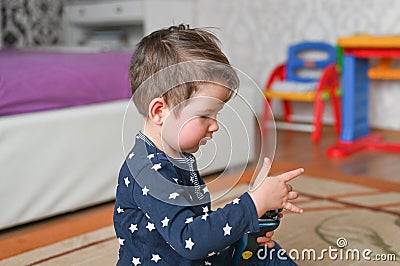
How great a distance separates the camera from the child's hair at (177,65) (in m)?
0.96

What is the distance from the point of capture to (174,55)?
990mm

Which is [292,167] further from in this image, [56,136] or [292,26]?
[292,26]

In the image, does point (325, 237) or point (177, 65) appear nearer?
point (177, 65)

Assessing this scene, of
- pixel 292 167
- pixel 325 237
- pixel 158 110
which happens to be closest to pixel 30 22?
pixel 292 167

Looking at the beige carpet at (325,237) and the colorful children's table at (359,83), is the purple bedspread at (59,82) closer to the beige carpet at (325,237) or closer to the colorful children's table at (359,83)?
the beige carpet at (325,237)

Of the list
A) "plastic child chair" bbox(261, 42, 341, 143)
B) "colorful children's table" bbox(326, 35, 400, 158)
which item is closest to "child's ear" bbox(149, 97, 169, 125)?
"colorful children's table" bbox(326, 35, 400, 158)

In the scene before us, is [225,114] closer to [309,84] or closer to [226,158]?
[226,158]

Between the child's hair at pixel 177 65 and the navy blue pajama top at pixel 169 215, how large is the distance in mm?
105

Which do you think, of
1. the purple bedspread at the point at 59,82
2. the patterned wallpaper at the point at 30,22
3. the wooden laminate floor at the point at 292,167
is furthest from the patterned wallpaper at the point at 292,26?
the purple bedspread at the point at 59,82

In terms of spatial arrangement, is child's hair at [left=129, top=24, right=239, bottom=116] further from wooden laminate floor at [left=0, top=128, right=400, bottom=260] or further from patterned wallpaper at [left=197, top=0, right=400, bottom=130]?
patterned wallpaper at [left=197, top=0, right=400, bottom=130]

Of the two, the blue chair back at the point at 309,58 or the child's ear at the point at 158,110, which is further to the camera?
the blue chair back at the point at 309,58

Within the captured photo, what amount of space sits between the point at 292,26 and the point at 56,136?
208 centimetres

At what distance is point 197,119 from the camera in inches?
38.4

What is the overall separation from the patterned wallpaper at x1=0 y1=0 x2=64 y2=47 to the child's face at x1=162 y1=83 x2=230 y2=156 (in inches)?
125
